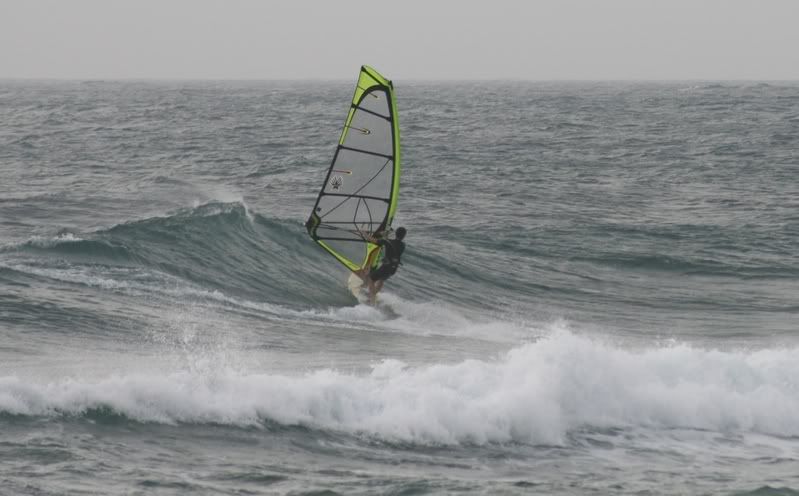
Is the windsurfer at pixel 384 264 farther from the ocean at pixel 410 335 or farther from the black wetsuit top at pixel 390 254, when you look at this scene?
the ocean at pixel 410 335

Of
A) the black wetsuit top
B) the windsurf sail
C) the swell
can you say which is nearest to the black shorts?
the black wetsuit top

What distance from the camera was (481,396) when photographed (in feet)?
30.8

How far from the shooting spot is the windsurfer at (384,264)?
1348cm

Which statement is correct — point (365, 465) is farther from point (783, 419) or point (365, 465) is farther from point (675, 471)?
point (783, 419)

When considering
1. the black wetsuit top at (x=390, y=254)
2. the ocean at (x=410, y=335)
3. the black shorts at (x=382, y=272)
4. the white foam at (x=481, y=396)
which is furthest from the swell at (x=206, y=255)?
the white foam at (x=481, y=396)

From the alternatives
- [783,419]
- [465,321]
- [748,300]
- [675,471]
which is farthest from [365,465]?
[748,300]

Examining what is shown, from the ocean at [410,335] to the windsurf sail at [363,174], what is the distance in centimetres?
118

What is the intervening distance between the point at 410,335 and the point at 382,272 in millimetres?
1381

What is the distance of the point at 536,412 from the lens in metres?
9.11

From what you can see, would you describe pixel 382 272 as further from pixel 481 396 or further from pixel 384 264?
pixel 481 396

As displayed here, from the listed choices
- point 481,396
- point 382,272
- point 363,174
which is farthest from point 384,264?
point 481,396

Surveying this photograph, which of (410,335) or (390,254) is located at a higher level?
(390,254)

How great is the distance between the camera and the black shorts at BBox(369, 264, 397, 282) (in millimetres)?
13703

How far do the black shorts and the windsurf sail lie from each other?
0.39m
